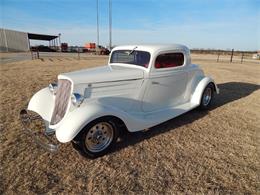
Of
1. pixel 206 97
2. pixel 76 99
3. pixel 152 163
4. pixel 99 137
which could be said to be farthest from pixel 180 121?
pixel 76 99

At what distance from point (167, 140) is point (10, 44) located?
4513 cm

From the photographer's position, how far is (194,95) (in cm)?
482

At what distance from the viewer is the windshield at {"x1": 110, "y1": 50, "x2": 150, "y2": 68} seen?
154 inches

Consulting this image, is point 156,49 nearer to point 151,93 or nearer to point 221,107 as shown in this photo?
point 151,93

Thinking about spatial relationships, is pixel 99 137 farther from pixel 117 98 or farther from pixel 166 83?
pixel 166 83

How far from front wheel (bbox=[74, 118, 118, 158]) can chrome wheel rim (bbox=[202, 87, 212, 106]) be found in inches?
116

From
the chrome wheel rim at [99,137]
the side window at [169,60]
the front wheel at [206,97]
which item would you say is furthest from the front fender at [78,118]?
the front wheel at [206,97]

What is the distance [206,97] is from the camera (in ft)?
17.2

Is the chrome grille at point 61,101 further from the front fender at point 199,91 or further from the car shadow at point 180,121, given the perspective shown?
the front fender at point 199,91

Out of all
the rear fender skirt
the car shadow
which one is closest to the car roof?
the car shadow

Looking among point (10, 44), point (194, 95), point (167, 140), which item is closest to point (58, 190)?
point (167, 140)

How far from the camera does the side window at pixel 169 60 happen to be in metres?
3.97

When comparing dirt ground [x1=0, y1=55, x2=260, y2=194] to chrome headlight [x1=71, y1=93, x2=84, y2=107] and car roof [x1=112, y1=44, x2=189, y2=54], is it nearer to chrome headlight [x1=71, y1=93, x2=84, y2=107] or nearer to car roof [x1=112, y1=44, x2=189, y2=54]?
chrome headlight [x1=71, y1=93, x2=84, y2=107]

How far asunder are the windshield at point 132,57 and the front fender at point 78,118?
54.3 inches
